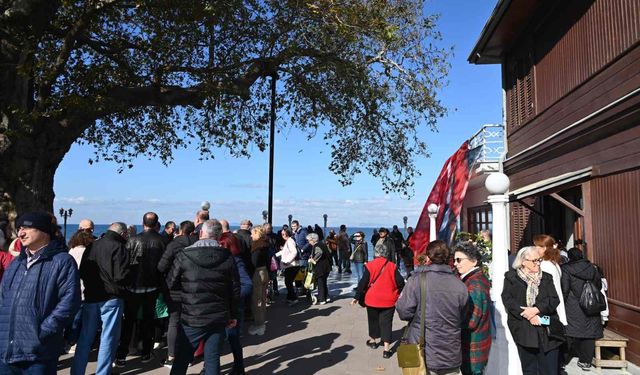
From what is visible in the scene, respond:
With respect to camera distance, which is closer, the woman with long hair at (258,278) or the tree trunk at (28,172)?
the woman with long hair at (258,278)

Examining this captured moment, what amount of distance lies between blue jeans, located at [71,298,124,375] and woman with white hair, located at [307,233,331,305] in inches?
254

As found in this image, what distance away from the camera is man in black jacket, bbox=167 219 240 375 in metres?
4.81

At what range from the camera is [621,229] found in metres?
7.88

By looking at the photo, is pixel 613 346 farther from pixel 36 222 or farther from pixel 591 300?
pixel 36 222

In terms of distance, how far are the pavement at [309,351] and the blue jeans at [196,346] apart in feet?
5.03

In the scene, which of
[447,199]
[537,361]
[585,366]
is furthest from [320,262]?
[537,361]

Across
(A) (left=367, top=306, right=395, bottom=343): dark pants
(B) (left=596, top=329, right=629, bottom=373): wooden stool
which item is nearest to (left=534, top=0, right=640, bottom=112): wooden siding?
(B) (left=596, top=329, right=629, bottom=373): wooden stool

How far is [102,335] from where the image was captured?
5566mm

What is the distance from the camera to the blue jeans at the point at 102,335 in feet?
17.5

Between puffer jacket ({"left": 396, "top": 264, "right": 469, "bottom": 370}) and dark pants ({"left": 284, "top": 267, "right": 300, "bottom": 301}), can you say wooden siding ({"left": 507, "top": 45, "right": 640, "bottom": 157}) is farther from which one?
dark pants ({"left": 284, "top": 267, "right": 300, "bottom": 301})

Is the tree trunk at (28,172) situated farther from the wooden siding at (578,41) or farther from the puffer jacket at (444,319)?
the wooden siding at (578,41)

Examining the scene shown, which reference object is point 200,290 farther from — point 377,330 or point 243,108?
point 243,108

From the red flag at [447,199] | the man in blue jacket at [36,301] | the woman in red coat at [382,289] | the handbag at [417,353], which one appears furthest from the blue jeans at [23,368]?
the red flag at [447,199]

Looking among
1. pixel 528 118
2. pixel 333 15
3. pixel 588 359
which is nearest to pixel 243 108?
pixel 333 15
